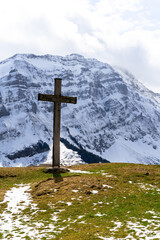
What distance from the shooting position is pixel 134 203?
21.9 meters

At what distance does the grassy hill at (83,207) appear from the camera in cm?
1672

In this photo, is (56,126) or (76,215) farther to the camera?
(56,126)

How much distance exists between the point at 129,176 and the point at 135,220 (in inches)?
480

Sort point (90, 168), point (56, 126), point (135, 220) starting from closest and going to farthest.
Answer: point (135, 220) → point (56, 126) → point (90, 168)

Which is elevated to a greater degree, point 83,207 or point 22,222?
point 83,207

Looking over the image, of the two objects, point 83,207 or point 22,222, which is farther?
point 83,207

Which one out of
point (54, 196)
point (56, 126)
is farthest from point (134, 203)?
point (56, 126)

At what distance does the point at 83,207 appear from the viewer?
70.1 ft

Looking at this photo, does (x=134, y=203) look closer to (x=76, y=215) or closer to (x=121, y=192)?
(x=121, y=192)

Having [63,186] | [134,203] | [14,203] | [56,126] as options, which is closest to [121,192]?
[134,203]

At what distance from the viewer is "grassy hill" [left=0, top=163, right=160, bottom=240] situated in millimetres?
16719

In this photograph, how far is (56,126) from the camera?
110 ft

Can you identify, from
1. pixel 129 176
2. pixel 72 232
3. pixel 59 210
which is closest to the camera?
pixel 72 232

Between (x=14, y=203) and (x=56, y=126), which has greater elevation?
(x=56, y=126)
